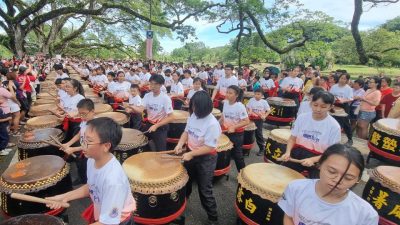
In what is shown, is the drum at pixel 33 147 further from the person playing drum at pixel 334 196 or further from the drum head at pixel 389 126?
the drum head at pixel 389 126

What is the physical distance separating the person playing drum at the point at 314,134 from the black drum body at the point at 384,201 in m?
0.56

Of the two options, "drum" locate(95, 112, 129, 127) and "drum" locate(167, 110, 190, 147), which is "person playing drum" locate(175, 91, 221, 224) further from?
"drum" locate(95, 112, 129, 127)

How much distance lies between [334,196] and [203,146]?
5.45ft

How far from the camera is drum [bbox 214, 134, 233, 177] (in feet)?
13.4

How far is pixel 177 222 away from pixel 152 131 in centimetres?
164

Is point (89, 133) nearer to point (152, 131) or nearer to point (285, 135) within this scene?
point (152, 131)

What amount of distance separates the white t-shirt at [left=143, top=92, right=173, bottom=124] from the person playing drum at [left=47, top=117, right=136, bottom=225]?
8.43 ft

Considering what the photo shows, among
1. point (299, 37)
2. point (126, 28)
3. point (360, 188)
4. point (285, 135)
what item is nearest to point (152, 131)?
point (285, 135)

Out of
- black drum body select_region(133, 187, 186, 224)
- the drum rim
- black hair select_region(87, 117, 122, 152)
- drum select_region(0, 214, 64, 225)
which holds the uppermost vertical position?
black hair select_region(87, 117, 122, 152)

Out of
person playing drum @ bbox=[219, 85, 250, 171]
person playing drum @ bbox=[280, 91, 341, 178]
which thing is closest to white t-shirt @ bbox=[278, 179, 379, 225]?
person playing drum @ bbox=[280, 91, 341, 178]

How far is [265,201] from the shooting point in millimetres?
2600

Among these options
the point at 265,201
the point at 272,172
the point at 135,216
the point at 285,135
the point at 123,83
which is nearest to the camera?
the point at 265,201

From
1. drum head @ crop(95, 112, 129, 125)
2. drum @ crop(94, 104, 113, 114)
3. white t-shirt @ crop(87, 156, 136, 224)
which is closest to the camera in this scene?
white t-shirt @ crop(87, 156, 136, 224)

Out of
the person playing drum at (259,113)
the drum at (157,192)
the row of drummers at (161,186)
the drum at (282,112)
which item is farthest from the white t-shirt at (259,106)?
the drum at (157,192)
